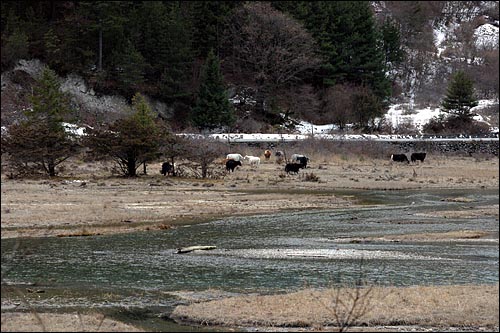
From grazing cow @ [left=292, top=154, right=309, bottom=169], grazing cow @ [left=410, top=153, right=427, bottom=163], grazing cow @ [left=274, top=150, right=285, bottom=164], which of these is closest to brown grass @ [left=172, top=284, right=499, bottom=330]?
grazing cow @ [left=292, top=154, right=309, bottom=169]

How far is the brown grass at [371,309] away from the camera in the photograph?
49.5 ft

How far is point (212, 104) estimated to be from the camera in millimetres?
77125

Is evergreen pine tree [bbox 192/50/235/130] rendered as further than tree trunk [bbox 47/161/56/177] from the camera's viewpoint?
Yes

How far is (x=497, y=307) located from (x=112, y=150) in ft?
122

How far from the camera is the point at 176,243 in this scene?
85.8 ft

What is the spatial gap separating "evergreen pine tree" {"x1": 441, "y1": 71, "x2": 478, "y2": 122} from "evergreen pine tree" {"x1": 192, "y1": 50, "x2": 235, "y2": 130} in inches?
1008

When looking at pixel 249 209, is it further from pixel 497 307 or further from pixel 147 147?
pixel 497 307

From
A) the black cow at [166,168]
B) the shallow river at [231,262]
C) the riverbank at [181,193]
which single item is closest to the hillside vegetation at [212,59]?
the black cow at [166,168]

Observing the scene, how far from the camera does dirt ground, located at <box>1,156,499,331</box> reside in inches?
1129

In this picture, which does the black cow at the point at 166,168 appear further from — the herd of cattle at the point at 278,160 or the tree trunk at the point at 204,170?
the tree trunk at the point at 204,170

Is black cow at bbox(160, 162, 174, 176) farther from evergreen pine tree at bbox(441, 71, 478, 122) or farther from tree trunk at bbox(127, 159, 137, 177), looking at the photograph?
evergreen pine tree at bbox(441, 71, 478, 122)

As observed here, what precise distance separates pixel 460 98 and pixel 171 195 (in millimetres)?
54057

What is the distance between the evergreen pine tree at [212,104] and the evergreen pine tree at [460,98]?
25.6 m

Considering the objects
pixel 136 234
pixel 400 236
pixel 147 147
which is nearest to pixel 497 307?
pixel 400 236
